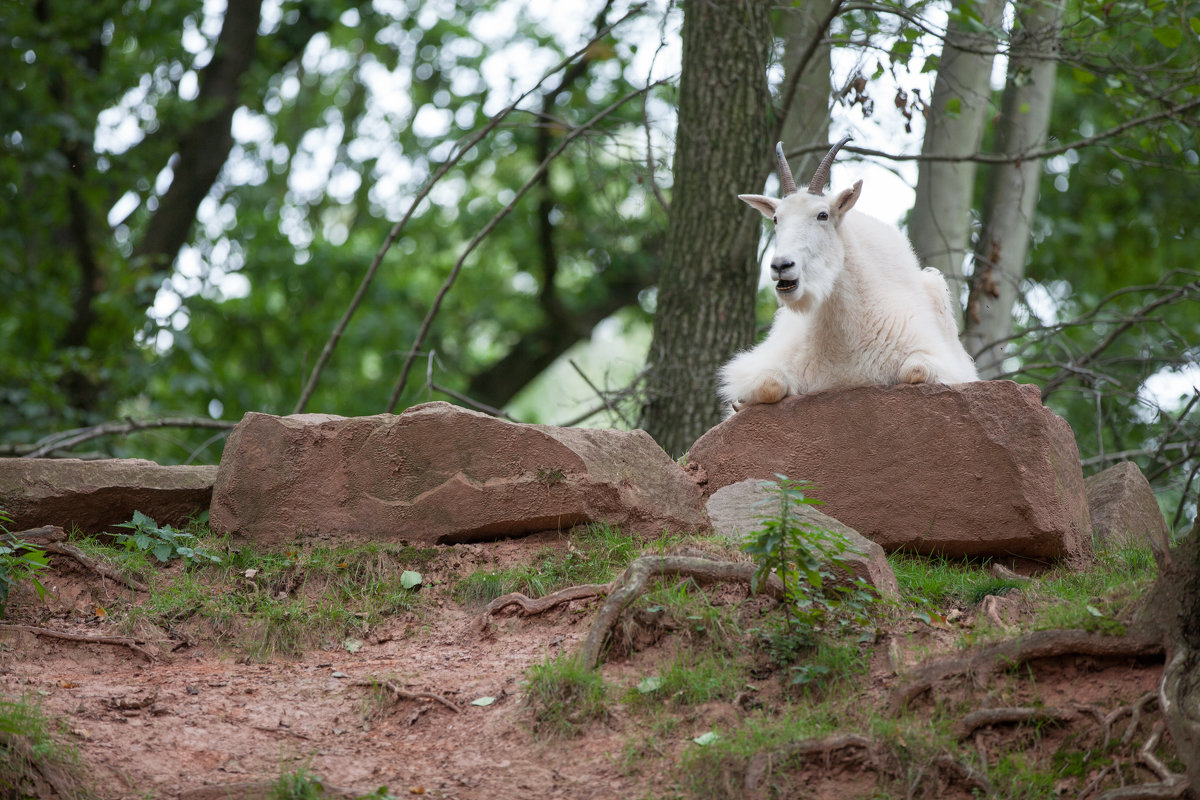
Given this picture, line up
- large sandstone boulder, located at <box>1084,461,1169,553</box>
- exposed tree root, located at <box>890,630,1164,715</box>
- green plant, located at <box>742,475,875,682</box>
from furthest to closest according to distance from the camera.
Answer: large sandstone boulder, located at <box>1084,461,1169,553</box> < green plant, located at <box>742,475,875,682</box> < exposed tree root, located at <box>890,630,1164,715</box>

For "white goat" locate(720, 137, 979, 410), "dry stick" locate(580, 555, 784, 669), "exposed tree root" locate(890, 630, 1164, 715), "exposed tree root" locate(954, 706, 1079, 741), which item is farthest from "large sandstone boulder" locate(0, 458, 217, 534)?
"exposed tree root" locate(954, 706, 1079, 741)

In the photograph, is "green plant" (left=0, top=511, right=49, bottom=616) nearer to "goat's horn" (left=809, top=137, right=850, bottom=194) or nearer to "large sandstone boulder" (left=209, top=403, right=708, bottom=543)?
"large sandstone boulder" (left=209, top=403, right=708, bottom=543)

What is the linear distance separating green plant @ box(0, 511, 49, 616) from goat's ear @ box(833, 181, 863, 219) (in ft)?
14.8

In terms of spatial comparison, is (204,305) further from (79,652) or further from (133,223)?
(79,652)

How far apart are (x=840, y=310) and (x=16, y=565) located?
456cm

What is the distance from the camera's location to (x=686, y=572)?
5027 mm

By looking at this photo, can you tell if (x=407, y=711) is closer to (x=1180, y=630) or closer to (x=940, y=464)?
(x=1180, y=630)

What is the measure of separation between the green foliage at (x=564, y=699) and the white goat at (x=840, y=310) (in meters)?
2.46

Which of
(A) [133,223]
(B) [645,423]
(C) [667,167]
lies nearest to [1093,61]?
(C) [667,167]

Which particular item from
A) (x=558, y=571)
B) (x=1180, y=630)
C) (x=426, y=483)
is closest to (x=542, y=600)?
(x=558, y=571)

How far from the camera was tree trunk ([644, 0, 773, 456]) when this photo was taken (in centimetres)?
889

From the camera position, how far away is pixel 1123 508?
263 inches

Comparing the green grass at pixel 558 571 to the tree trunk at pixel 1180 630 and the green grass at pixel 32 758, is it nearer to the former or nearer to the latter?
the green grass at pixel 32 758

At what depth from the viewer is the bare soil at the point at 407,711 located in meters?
3.98
